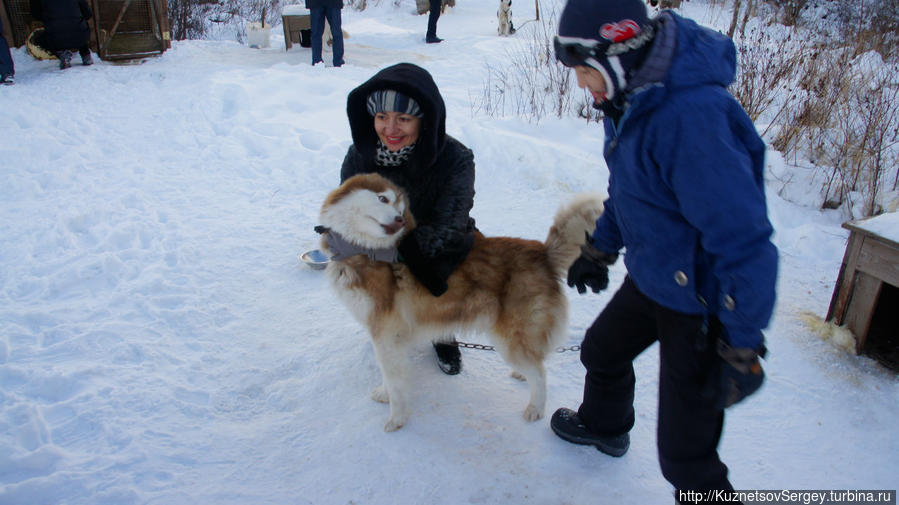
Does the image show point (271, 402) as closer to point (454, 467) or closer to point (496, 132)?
point (454, 467)

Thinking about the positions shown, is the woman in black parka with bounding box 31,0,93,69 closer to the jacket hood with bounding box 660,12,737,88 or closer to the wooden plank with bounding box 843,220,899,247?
the jacket hood with bounding box 660,12,737,88

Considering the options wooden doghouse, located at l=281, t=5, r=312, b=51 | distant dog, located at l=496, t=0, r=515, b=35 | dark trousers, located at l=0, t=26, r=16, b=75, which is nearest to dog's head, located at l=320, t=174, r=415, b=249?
dark trousers, located at l=0, t=26, r=16, b=75

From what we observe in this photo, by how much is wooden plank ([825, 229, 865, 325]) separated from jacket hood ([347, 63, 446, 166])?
245 cm

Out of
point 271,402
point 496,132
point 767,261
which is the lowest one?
point 271,402

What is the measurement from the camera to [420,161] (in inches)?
109

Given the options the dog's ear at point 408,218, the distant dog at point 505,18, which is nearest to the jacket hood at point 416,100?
the dog's ear at point 408,218

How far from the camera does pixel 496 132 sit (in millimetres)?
5930

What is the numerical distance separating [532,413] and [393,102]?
1.70 metres

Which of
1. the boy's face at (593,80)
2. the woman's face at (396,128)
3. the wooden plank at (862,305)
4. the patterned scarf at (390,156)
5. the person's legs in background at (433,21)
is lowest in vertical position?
the wooden plank at (862,305)

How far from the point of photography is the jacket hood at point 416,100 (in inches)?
99.5

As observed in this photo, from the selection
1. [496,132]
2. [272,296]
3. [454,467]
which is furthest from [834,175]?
[272,296]

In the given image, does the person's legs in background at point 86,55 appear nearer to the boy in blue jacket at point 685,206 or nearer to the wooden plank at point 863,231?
the boy in blue jacket at point 685,206

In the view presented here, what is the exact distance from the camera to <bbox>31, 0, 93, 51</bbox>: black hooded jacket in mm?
8805

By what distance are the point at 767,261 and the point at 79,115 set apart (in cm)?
808
